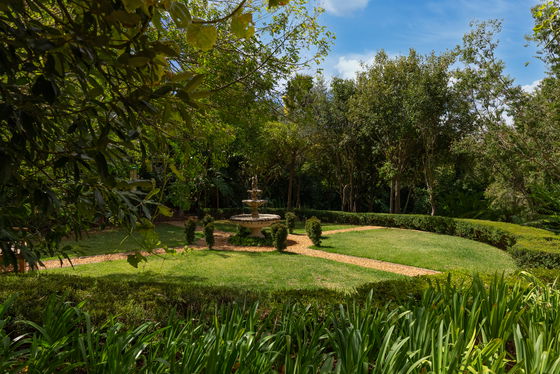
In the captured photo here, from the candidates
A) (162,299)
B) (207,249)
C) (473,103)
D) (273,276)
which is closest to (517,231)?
(473,103)

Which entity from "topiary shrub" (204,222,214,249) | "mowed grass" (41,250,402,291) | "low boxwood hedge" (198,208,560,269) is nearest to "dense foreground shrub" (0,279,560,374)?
"mowed grass" (41,250,402,291)

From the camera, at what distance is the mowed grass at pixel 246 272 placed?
25.6 ft

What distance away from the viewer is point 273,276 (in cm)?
851

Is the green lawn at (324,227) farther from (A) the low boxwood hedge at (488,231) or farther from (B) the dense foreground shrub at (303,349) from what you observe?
(B) the dense foreground shrub at (303,349)

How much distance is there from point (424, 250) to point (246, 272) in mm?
6535

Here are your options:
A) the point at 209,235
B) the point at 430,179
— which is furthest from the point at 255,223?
the point at 430,179

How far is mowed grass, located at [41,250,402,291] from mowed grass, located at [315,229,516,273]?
2.04m

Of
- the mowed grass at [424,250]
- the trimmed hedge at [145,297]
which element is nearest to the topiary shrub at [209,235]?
the mowed grass at [424,250]

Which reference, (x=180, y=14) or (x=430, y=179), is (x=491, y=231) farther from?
(x=180, y=14)

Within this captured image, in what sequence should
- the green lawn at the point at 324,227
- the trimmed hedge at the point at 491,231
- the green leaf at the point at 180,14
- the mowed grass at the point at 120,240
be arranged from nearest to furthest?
the green leaf at the point at 180,14
the trimmed hedge at the point at 491,231
the mowed grass at the point at 120,240
the green lawn at the point at 324,227

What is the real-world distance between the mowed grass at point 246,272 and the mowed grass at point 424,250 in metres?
2.04

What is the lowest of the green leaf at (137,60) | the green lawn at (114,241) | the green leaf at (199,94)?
the green lawn at (114,241)

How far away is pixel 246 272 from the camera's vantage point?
29.3ft

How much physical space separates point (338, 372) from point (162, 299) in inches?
95.5
